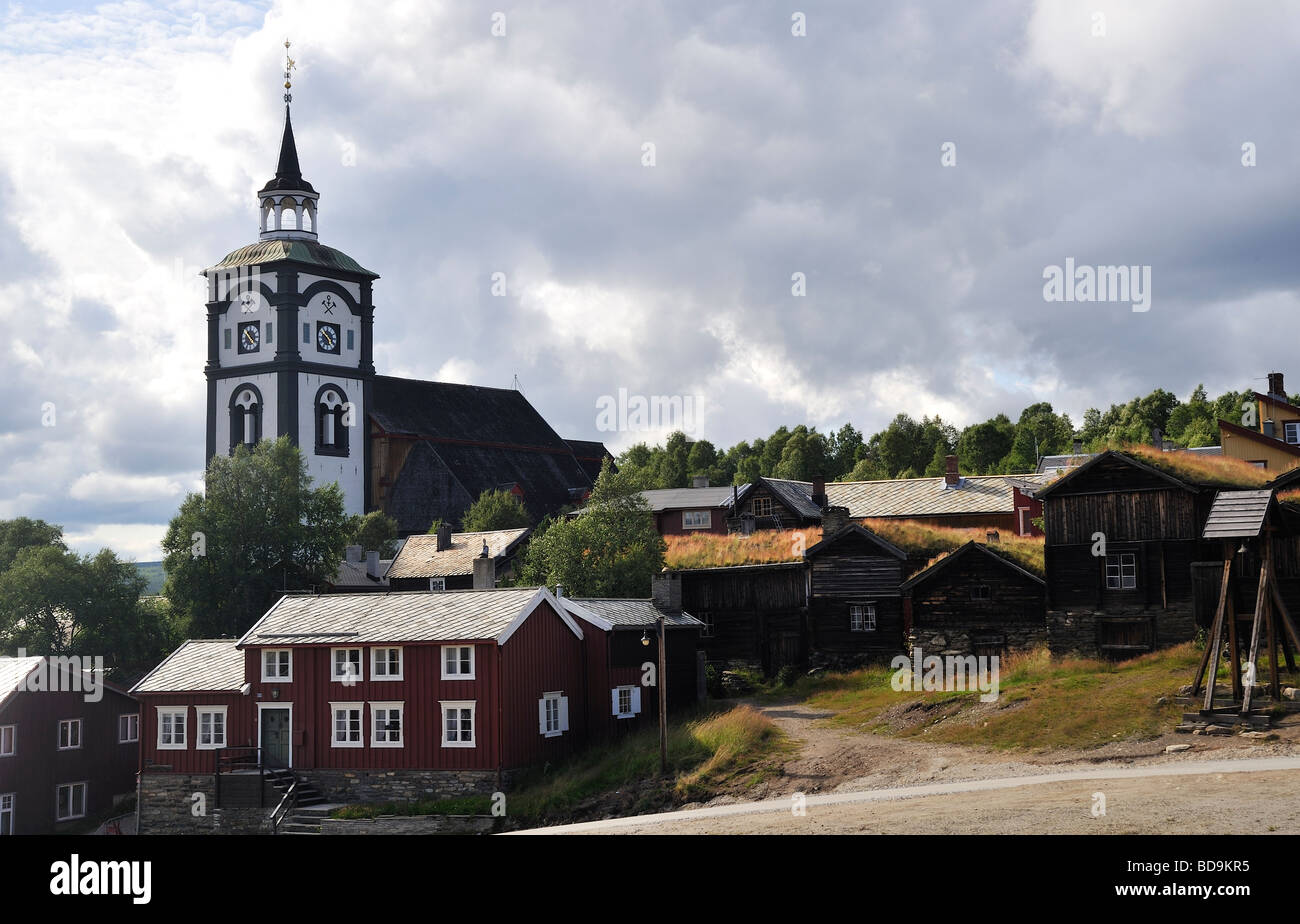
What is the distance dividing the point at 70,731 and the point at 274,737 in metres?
17.3

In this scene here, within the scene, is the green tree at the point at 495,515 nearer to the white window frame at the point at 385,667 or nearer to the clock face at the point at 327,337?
the clock face at the point at 327,337

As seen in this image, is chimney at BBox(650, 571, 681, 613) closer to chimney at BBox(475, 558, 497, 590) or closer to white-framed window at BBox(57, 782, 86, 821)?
chimney at BBox(475, 558, 497, 590)

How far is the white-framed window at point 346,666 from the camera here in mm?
43312

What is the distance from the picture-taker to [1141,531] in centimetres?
4578

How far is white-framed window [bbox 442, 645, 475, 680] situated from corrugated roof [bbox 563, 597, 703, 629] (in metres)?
4.68

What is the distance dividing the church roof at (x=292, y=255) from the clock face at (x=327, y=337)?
14.9 ft

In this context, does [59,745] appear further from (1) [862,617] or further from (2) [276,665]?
(1) [862,617]

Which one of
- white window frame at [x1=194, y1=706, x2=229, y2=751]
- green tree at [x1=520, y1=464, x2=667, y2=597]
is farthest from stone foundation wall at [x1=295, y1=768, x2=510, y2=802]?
green tree at [x1=520, y1=464, x2=667, y2=597]

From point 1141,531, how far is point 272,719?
30.1 meters

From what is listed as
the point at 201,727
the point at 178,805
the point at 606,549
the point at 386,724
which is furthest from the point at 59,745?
the point at 606,549
